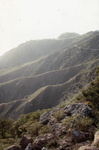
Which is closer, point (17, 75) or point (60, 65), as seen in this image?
point (60, 65)

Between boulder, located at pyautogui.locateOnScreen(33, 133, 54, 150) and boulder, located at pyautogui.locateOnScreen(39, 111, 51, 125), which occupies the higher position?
boulder, located at pyautogui.locateOnScreen(33, 133, 54, 150)

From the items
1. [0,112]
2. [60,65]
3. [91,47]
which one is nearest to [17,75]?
[60,65]

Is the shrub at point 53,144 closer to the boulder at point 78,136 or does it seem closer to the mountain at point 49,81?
the boulder at point 78,136

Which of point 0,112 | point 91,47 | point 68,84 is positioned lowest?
point 0,112

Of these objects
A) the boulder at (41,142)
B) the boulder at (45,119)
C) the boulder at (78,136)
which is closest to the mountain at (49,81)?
the boulder at (45,119)

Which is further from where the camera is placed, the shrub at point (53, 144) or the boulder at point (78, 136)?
the shrub at point (53, 144)

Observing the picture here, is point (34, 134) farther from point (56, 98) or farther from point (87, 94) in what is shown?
point (56, 98)

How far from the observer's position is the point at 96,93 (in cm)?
1839

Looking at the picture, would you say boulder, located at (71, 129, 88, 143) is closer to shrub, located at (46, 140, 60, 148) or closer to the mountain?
shrub, located at (46, 140, 60, 148)

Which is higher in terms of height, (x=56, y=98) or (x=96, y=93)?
(x=96, y=93)

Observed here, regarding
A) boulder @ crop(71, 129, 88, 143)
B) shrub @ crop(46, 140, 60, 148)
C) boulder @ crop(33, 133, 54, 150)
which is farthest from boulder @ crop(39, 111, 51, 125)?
boulder @ crop(71, 129, 88, 143)

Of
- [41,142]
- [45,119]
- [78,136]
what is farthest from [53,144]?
[45,119]

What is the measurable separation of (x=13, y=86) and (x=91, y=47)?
90960mm

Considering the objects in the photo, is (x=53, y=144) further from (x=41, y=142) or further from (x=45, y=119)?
(x=45, y=119)
